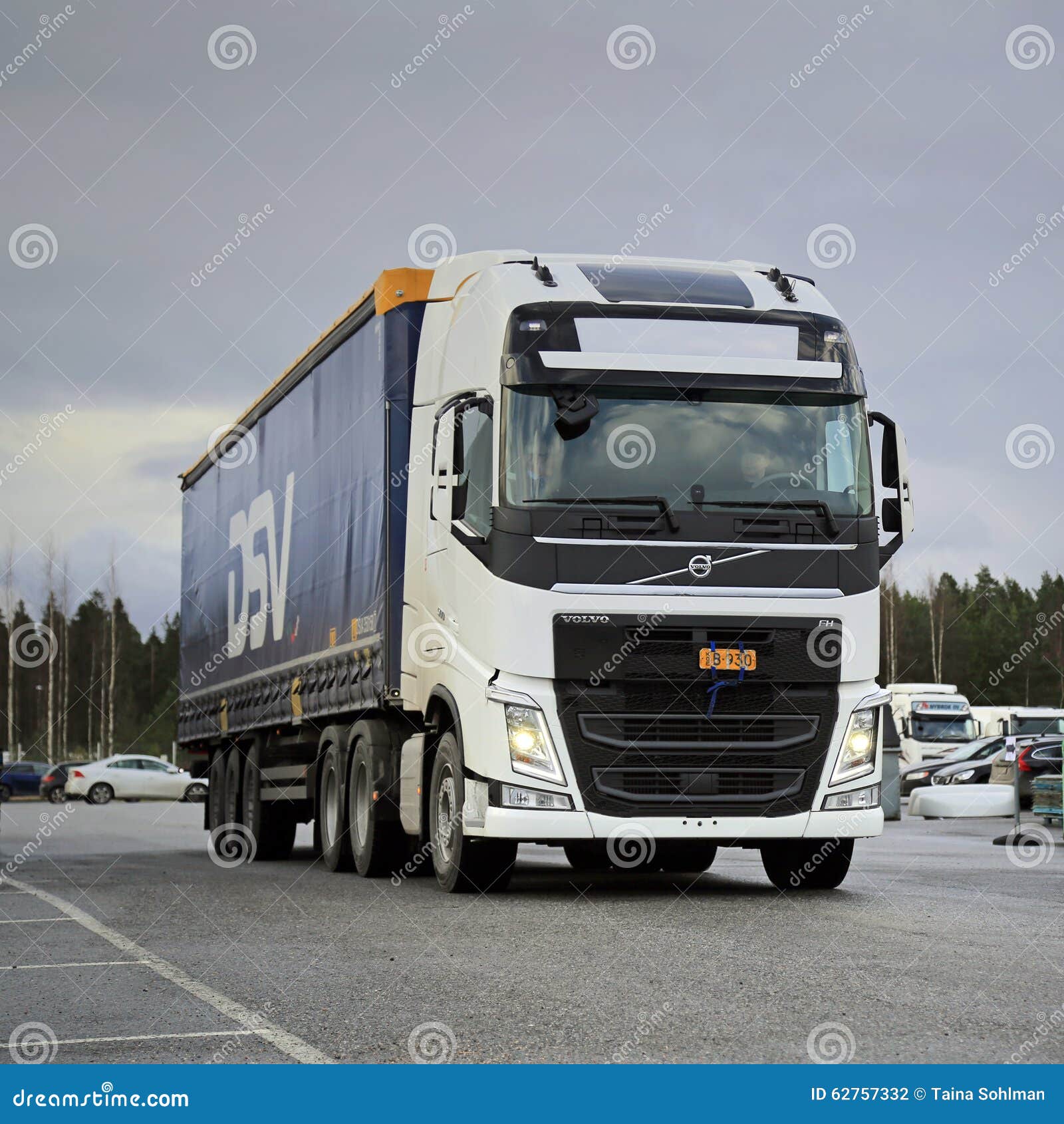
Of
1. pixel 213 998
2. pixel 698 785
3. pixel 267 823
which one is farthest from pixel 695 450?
pixel 267 823

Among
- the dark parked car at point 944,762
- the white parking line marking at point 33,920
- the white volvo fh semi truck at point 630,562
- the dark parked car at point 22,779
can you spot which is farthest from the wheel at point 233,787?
Result: the dark parked car at point 22,779

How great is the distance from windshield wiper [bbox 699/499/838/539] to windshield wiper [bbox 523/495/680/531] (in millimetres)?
318

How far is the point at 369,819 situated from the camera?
13773 mm

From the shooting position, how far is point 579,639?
439 inches

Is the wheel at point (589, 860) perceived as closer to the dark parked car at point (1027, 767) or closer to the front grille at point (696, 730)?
the front grille at point (696, 730)

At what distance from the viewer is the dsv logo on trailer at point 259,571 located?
16.9 meters

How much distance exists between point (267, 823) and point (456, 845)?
6.80 meters

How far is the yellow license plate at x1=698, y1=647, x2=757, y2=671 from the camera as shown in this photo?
11.3 meters

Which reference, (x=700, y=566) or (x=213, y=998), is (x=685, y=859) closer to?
(x=700, y=566)

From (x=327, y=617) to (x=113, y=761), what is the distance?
38.0 m

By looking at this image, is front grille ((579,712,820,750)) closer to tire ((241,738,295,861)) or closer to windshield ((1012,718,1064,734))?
tire ((241,738,295,861))

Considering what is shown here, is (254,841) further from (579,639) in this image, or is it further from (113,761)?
(113,761)

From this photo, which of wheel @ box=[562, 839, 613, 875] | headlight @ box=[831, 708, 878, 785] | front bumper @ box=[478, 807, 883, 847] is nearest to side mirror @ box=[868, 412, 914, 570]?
headlight @ box=[831, 708, 878, 785]

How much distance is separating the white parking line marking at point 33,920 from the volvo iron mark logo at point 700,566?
458 cm
